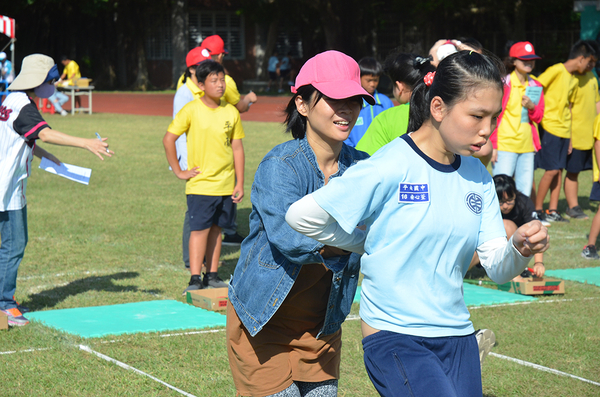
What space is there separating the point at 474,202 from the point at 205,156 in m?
4.57

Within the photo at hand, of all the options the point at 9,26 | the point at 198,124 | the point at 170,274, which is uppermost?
the point at 9,26

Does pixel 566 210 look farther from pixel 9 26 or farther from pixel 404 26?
pixel 404 26

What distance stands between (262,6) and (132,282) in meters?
34.4

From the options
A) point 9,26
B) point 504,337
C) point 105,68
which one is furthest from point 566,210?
point 105,68

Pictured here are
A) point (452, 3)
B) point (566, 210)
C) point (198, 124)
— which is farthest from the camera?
point (452, 3)

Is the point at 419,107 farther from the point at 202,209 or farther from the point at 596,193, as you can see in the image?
the point at 596,193

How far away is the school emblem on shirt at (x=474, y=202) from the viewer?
2629 millimetres

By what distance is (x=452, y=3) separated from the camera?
34375mm

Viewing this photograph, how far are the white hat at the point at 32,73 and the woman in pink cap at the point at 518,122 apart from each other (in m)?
5.40

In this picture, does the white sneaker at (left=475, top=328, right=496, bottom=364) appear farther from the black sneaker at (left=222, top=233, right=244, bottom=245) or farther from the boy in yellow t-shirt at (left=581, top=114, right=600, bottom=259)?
the black sneaker at (left=222, top=233, right=244, bottom=245)

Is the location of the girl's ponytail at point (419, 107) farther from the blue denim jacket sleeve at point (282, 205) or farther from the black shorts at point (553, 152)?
the black shorts at point (553, 152)

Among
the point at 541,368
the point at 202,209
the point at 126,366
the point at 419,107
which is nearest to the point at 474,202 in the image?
the point at 419,107

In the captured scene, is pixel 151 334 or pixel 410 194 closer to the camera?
pixel 410 194

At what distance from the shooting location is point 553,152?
10.6 meters
